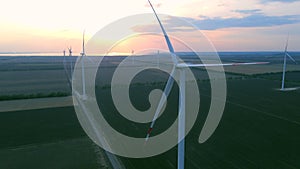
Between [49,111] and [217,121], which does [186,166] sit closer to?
[217,121]

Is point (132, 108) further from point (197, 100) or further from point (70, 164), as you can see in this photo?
point (70, 164)

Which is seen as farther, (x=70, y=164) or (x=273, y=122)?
(x=273, y=122)

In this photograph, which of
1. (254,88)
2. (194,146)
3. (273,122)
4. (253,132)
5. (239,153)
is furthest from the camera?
(254,88)

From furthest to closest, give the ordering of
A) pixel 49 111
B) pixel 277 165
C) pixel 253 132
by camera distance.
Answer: pixel 49 111
pixel 253 132
pixel 277 165

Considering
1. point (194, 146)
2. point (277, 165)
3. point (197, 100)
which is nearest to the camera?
point (277, 165)

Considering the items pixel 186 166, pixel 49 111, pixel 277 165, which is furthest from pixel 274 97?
pixel 49 111

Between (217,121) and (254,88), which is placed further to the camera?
(254,88)

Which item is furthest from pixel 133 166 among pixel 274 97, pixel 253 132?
pixel 274 97

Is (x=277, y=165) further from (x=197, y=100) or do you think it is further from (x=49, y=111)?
(x=49, y=111)

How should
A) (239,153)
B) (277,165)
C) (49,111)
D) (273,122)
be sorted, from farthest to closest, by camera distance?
(49,111)
(273,122)
(239,153)
(277,165)
